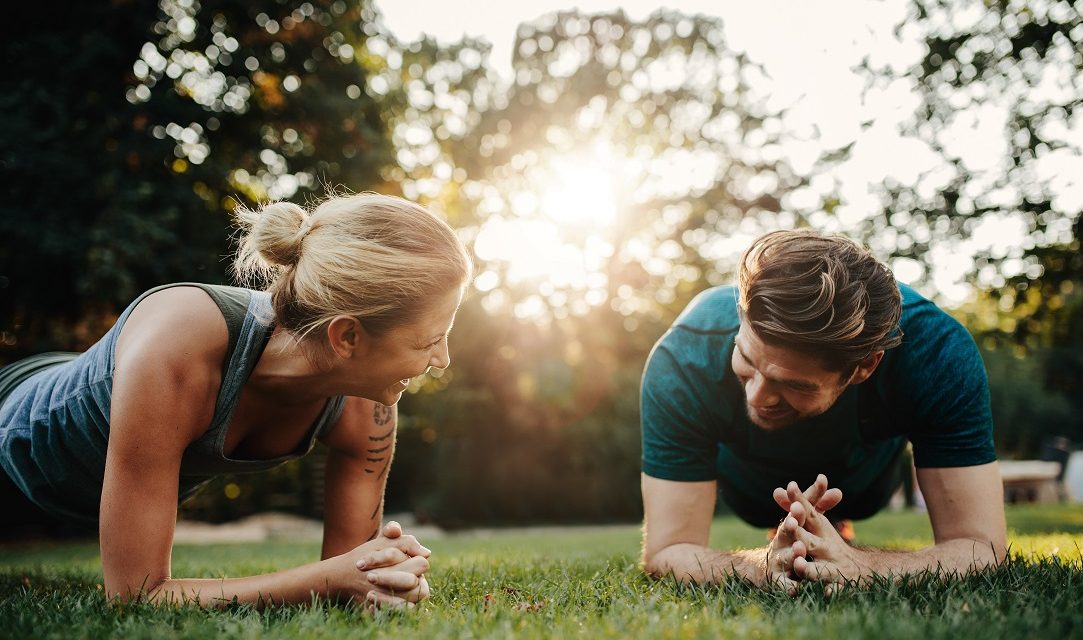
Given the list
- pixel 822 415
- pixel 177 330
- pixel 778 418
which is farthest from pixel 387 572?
pixel 822 415

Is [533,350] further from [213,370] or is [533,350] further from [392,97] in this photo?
[213,370]

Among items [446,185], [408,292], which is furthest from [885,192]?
[446,185]

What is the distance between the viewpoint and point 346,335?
9.02 ft

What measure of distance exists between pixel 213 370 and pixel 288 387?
13.4 inches

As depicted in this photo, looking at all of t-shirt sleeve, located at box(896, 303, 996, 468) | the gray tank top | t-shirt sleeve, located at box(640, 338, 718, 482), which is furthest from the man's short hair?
the gray tank top

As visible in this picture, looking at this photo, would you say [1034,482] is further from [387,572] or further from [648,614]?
[387,572]

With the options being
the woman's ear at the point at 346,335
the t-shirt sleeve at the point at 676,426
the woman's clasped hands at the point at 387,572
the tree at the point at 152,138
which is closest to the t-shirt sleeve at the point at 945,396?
the t-shirt sleeve at the point at 676,426

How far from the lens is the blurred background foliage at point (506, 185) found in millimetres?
10078

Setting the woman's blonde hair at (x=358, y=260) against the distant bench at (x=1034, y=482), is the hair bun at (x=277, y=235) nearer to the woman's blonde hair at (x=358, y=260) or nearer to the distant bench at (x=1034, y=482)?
the woman's blonde hair at (x=358, y=260)

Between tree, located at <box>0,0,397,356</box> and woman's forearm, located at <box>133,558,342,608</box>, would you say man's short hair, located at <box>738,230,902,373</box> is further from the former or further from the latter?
tree, located at <box>0,0,397,356</box>

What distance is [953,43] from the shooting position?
9109 mm

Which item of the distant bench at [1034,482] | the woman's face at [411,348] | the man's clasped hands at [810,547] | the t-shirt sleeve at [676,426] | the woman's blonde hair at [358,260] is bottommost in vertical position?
the distant bench at [1034,482]

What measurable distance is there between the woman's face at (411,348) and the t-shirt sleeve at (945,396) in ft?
6.18

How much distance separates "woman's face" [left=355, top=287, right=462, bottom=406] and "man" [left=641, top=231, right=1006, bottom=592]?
1.05 m
